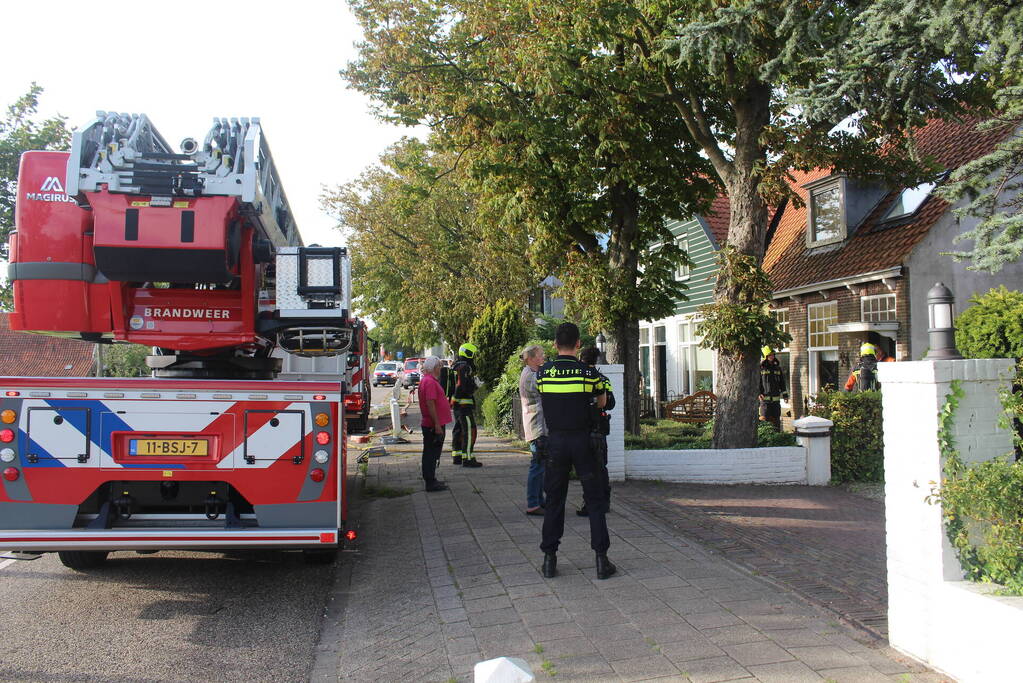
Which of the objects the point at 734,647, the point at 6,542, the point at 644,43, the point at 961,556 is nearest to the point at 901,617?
the point at 961,556

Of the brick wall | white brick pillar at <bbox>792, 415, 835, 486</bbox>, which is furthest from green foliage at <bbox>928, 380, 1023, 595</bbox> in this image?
the brick wall

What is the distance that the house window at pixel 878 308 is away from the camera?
557 inches

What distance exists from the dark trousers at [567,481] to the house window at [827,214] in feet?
41.3

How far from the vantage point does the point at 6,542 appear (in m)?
5.29

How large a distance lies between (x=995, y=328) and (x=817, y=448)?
8.35ft

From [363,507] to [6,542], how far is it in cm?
424

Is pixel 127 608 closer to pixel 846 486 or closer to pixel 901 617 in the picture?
pixel 901 617

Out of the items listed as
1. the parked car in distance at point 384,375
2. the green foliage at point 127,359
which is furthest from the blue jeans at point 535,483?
the parked car in distance at point 384,375

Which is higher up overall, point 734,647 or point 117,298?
point 117,298

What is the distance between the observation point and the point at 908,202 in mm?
14898

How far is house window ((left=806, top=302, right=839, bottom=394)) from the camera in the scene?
15.9 m

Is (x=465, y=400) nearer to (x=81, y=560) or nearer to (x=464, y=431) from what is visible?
(x=464, y=431)

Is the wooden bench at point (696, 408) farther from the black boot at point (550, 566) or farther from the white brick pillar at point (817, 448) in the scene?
the black boot at point (550, 566)

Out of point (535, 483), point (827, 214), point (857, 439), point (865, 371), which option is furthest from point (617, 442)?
point (827, 214)
